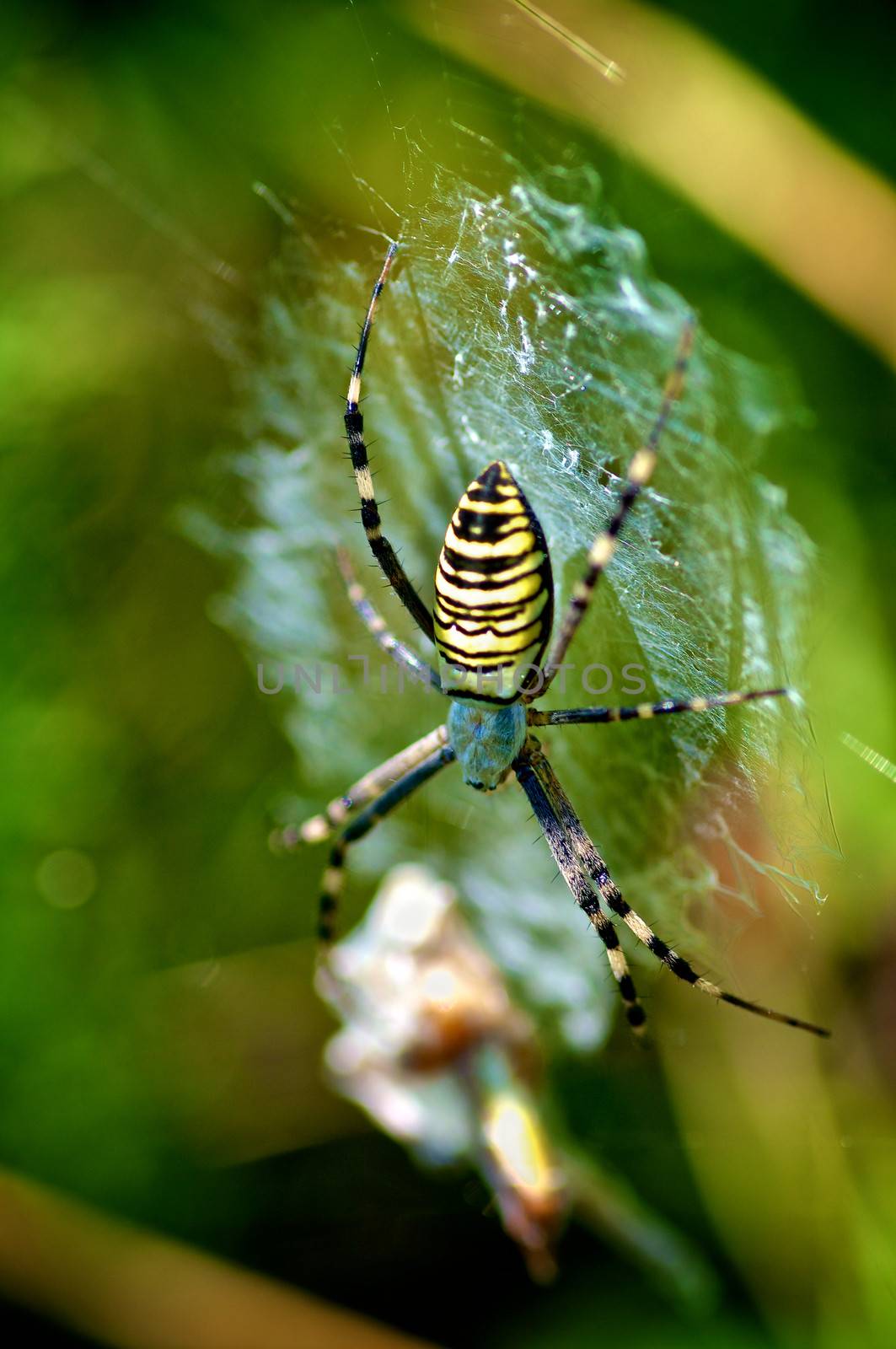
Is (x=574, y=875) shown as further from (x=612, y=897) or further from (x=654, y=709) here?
(x=654, y=709)

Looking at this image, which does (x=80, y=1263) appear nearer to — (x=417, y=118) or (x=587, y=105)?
(x=417, y=118)

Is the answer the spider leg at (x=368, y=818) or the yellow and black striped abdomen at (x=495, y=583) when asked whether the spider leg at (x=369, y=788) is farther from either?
the yellow and black striped abdomen at (x=495, y=583)

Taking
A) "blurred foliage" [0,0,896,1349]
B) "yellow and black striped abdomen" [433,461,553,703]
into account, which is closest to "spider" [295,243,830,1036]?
"yellow and black striped abdomen" [433,461,553,703]

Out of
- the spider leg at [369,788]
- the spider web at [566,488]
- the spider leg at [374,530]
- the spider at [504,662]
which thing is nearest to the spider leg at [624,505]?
the spider at [504,662]

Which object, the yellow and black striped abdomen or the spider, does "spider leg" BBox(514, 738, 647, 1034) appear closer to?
the spider

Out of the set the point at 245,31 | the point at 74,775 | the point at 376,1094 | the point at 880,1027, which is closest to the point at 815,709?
the point at 880,1027

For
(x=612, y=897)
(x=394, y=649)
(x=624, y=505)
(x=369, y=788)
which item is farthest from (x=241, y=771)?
(x=624, y=505)
